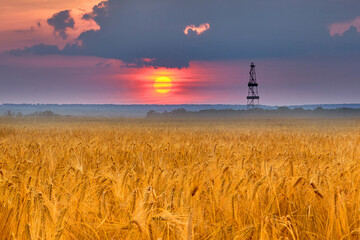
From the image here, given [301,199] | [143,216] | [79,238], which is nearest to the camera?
[143,216]

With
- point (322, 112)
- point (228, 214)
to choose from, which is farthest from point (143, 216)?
point (322, 112)

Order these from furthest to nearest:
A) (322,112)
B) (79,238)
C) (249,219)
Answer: (322,112) → (249,219) → (79,238)

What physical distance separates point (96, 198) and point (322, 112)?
3305 inches

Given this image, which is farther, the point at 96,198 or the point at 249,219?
the point at 96,198

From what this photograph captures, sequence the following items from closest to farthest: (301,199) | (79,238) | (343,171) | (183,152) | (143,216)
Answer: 1. (143,216)
2. (79,238)
3. (301,199)
4. (343,171)
5. (183,152)

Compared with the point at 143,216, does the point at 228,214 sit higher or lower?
lower

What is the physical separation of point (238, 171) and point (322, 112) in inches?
3244

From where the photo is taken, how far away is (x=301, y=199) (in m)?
3.14

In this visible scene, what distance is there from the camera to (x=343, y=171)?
12.4 feet

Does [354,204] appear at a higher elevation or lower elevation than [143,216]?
lower

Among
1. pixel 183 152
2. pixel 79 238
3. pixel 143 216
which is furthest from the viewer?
pixel 183 152

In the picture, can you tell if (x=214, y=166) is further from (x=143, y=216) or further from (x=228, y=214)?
(x=143, y=216)

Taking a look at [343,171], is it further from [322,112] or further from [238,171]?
[322,112]

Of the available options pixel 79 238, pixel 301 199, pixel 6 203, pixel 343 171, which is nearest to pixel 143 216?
pixel 79 238
